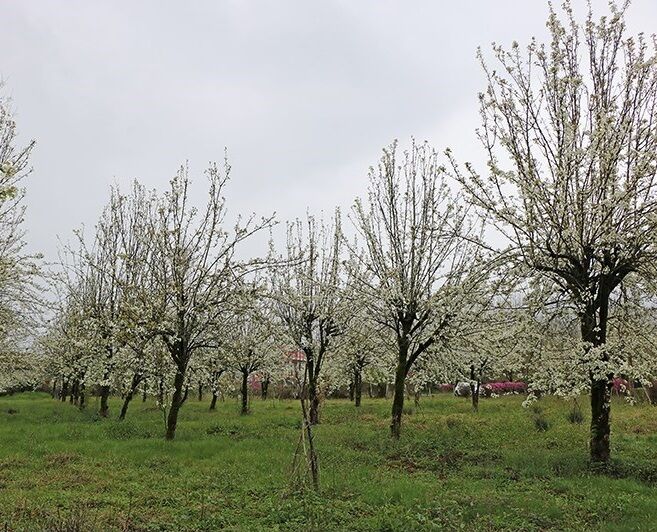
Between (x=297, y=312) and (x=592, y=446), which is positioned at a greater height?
(x=297, y=312)

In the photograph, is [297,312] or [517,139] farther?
[297,312]

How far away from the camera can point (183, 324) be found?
50.3 ft

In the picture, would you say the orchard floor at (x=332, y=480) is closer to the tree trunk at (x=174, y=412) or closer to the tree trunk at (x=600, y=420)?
the tree trunk at (x=600, y=420)

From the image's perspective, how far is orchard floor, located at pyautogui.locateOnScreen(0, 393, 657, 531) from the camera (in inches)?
293

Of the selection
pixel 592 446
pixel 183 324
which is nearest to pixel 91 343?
pixel 183 324

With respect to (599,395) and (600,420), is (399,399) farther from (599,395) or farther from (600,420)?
(599,395)

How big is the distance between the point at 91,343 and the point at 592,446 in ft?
51.8

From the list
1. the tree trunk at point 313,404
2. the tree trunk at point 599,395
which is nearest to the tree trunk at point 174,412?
the tree trunk at point 313,404

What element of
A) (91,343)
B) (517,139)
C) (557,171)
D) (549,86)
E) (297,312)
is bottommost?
(91,343)

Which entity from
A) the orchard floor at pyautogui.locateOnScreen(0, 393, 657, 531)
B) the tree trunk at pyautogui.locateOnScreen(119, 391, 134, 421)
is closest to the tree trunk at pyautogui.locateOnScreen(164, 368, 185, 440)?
the orchard floor at pyautogui.locateOnScreen(0, 393, 657, 531)

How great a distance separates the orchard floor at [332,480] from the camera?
7.43 metres

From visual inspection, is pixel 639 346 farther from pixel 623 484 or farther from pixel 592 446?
pixel 623 484

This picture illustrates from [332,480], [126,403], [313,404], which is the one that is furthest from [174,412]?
[332,480]

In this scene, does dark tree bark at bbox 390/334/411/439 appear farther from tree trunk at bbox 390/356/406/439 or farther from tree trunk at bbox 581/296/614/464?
tree trunk at bbox 581/296/614/464
